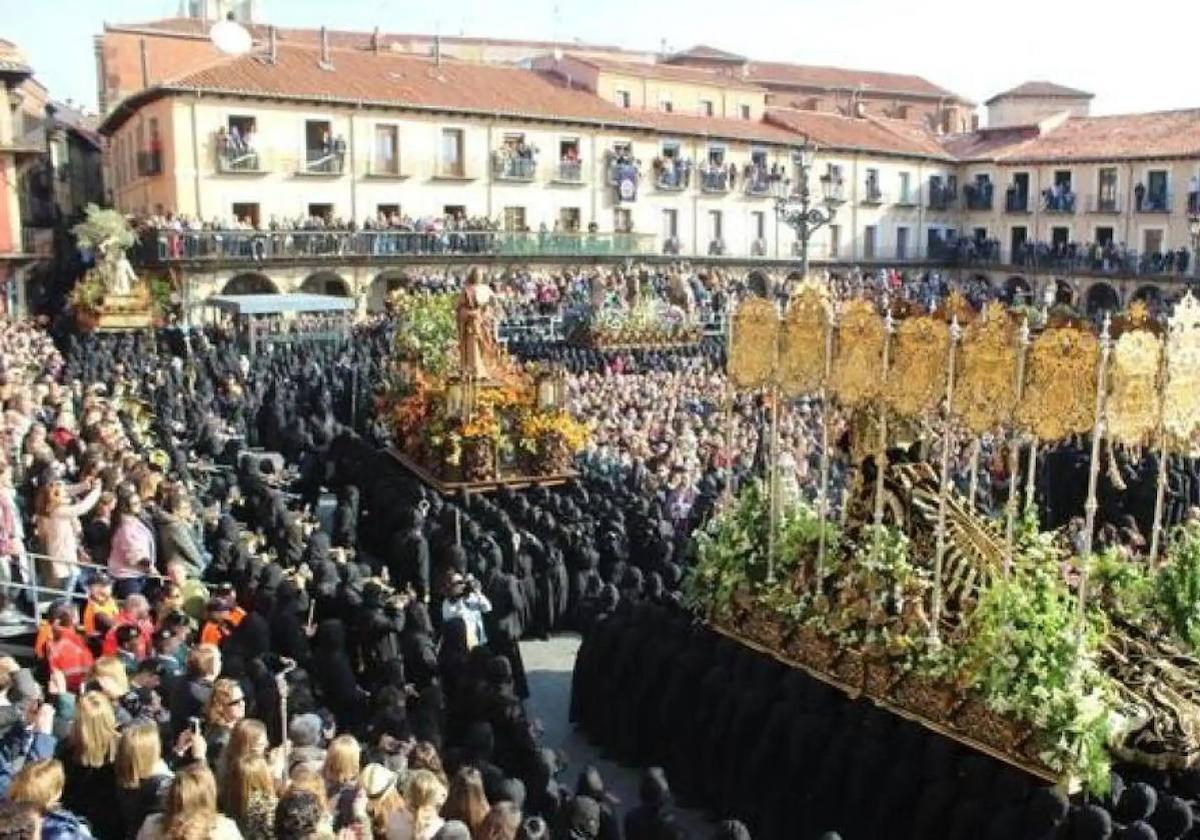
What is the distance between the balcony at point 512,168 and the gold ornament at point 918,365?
95.4 feet

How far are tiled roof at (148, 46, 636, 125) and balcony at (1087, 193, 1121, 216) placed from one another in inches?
671

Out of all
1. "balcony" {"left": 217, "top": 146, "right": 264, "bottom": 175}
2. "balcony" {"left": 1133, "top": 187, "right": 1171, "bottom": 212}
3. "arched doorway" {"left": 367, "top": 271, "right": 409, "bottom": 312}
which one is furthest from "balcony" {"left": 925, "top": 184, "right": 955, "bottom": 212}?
"balcony" {"left": 217, "top": 146, "right": 264, "bottom": 175}

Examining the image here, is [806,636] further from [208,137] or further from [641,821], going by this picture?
[208,137]

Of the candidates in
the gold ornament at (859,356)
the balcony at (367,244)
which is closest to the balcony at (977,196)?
the balcony at (367,244)

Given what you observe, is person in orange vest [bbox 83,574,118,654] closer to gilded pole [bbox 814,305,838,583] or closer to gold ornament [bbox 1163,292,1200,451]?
gilded pole [bbox 814,305,838,583]

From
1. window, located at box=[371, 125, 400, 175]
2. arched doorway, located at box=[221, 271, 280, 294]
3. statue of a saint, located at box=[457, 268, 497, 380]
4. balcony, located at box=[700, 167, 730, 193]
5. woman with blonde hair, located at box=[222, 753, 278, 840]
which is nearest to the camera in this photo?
woman with blonde hair, located at box=[222, 753, 278, 840]

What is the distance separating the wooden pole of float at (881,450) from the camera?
9234mm

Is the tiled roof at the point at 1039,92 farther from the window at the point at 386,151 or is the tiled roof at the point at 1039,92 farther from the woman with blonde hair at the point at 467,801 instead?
the woman with blonde hair at the point at 467,801

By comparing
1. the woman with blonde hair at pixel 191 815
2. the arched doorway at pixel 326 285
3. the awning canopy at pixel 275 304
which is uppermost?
the arched doorway at pixel 326 285

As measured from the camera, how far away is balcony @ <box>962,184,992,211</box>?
47.0 meters

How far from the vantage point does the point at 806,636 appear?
974cm

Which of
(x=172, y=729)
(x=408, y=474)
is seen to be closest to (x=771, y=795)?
(x=172, y=729)

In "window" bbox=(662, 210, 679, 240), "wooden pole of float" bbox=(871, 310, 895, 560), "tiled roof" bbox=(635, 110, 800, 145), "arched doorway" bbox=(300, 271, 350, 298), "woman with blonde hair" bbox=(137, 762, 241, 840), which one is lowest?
"woman with blonde hair" bbox=(137, 762, 241, 840)

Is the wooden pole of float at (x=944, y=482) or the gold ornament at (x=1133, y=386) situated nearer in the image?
the gold ornament at (x=1133, y=386)
